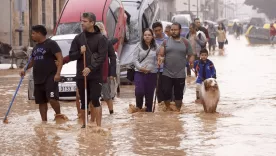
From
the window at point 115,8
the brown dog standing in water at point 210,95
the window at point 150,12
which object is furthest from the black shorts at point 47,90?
the window at point 150,12

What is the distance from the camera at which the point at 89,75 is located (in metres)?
11.0

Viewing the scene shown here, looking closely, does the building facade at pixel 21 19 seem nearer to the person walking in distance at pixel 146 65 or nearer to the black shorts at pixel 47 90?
the person walking in distance at pixel 146 65

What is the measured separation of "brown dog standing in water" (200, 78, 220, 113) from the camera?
1335 cm

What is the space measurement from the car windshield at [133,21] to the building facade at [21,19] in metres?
8.48

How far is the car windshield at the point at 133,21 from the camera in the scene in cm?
2352

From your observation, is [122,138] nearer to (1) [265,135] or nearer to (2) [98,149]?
(2) [98,149]

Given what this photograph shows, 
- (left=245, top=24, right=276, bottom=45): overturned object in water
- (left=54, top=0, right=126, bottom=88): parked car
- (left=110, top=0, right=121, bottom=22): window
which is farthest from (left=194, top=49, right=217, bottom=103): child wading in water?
(left=245, top=24, right=276, bottom=45): overturned object in water

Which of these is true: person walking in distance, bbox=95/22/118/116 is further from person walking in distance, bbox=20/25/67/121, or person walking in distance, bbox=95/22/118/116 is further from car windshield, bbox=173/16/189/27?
car windshield, bbox=173/16/189/27

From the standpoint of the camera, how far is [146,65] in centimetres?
1308

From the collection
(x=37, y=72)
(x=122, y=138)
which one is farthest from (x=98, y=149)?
(x=37, y=72)

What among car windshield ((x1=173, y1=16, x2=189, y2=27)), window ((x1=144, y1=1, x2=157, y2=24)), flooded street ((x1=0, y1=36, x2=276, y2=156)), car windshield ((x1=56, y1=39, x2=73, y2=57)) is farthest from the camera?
car windshield ((x1=173, y1=16, x2=189, y2=27))

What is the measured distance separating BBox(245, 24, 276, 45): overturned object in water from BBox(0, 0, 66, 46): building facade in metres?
17.3

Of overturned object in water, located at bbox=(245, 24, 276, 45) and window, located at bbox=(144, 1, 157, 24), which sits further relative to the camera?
overturned object in water, located at bbox=(245, 24, 276, 45)

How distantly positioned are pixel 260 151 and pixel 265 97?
7.48m
